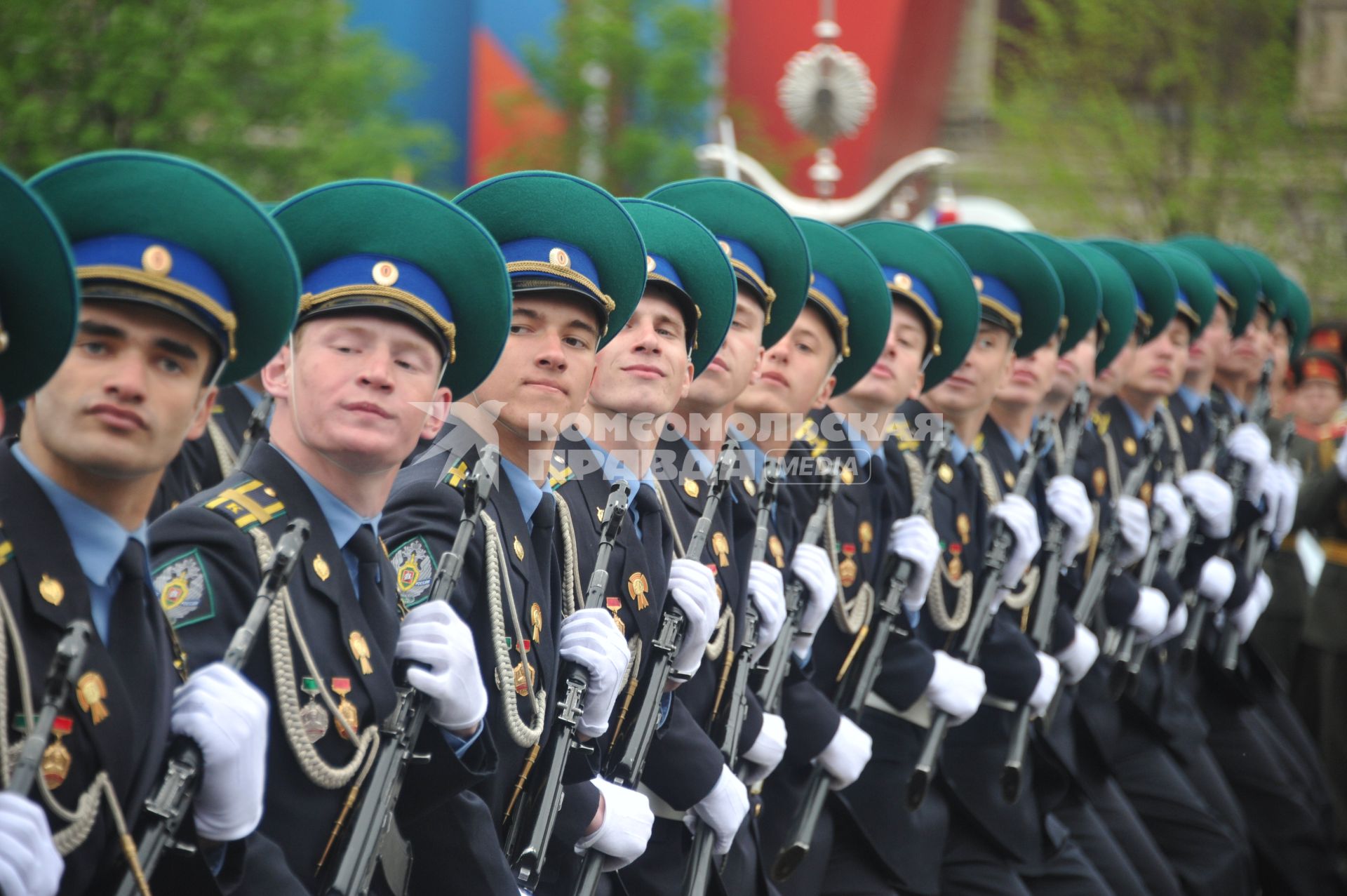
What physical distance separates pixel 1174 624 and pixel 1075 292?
1.64 meters

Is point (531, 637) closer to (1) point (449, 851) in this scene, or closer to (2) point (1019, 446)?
(1) point (449, 851)

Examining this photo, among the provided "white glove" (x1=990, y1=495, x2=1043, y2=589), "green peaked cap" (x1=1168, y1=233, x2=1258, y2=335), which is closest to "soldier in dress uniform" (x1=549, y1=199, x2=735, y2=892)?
"white glove" (x1=990, y1=495, x2=1043, y2=589)

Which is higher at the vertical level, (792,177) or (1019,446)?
(792,177)

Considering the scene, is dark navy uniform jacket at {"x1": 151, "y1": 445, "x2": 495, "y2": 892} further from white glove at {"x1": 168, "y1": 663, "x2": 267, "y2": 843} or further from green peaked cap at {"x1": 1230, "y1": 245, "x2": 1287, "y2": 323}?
green peaked cap at {"x1": 1230, "y1": 245, "x2": 1287, "y2": 323}

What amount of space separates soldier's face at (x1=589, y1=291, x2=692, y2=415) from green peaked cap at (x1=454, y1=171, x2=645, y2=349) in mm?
287

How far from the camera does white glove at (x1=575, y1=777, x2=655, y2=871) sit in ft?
11.8

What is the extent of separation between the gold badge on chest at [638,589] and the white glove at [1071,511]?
2.74m

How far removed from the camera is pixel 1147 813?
22.1 ft

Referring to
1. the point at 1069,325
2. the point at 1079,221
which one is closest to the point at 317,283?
the point at 1069,325

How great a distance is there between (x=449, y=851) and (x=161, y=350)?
3.70ft

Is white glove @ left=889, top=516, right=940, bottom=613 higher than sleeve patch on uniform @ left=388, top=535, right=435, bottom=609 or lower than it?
higher

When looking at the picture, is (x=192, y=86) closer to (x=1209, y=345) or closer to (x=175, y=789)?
(x=1209, y=345)

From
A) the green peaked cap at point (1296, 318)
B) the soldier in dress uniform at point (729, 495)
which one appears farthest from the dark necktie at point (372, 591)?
the green peaked cap at point (1296, 318)

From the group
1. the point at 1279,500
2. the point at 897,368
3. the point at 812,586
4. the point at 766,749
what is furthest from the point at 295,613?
the point at 1279,500
